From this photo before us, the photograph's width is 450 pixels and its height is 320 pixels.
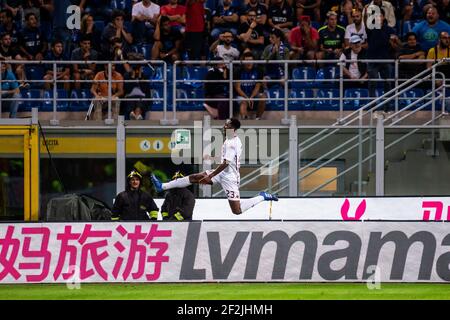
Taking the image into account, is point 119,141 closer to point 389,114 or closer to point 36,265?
point 389,114

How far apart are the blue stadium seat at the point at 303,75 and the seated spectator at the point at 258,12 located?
1076mm

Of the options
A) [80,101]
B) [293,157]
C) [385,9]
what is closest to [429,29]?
[385,9]

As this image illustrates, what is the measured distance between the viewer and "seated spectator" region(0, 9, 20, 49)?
1093 inches

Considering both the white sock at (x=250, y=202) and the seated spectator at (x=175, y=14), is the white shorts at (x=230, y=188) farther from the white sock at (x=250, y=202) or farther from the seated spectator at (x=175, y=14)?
the seated spectator at (x=175, y=14)

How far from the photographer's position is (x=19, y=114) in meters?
27.0

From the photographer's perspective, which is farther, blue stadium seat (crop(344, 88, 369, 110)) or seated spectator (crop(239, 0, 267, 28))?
seated spectator (crop(239, 0, 267, 28))

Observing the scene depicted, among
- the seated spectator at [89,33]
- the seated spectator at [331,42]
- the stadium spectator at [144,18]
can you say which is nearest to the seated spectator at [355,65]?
the seated spectator at [331,42]

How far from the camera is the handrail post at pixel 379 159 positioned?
82.2 feet

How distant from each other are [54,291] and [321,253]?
352 centimetres

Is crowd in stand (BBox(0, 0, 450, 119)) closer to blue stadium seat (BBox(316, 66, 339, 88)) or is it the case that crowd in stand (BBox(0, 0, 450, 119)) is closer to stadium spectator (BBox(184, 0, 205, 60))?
stadium spectator (BBox(184, 0, 205, 60))

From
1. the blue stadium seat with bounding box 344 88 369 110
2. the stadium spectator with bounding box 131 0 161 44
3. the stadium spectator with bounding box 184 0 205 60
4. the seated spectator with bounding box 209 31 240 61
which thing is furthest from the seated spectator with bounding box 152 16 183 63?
the blue stadium seat with bounding box 344 88 369 110

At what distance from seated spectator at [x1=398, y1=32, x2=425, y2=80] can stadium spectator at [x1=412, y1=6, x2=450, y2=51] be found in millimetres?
175

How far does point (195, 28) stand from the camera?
2681cm

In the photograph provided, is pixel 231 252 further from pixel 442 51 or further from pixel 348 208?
pixel 442 51
